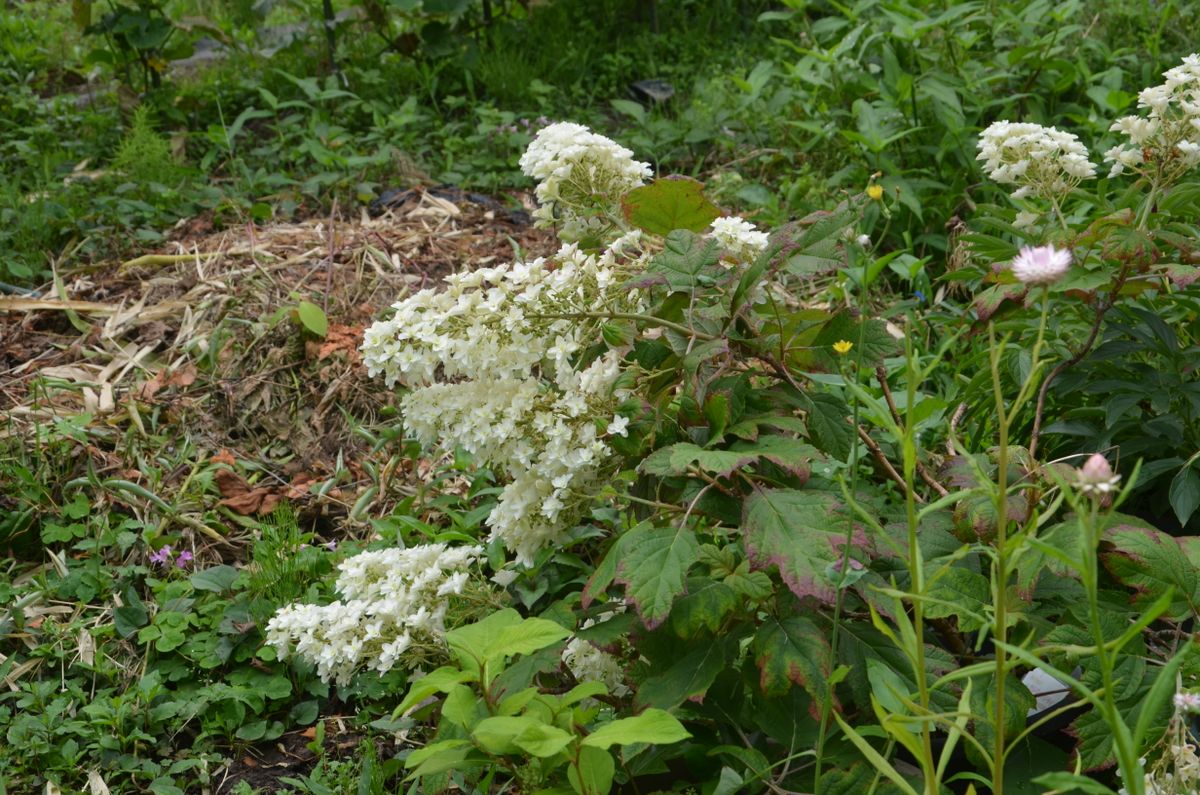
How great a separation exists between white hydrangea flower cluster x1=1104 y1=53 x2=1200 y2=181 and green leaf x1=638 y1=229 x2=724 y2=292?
77cm

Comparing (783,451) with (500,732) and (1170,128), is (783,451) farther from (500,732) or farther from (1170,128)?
(1170,128)

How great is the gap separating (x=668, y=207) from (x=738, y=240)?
15 cm

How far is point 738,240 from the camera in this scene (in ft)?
5.92

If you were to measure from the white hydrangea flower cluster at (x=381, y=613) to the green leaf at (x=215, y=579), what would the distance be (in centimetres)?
66

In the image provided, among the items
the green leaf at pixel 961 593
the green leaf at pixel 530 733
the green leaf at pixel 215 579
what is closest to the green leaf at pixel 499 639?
the green leaf at pixel 530 733

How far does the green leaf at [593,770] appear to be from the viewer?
140 centimetres

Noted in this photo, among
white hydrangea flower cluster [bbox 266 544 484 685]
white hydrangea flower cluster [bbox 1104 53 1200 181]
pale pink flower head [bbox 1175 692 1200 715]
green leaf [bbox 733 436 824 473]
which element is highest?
white hydrangea flower cluster [bbox 1104 53 1200 181]

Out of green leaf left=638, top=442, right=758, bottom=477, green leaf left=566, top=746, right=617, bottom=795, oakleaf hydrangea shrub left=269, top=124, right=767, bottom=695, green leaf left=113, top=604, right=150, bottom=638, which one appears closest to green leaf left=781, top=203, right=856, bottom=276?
oakleaf hydrangea shrub left=269, top=124, right=767, bottom=695

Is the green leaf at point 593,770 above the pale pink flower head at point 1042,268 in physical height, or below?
below

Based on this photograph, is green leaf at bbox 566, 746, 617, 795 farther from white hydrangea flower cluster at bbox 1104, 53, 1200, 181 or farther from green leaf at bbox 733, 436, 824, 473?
white hydrangea flower cluster at bbox 1104, 53, 1200, 181

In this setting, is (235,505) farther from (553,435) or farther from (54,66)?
(54,66)

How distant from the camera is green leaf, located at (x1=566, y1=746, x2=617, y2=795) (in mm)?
1396

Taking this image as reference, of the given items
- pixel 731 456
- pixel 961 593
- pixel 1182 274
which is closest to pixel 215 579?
pixel 731 456

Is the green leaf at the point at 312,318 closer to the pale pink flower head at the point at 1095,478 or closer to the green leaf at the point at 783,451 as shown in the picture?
the green leaf at the point at 783,451
